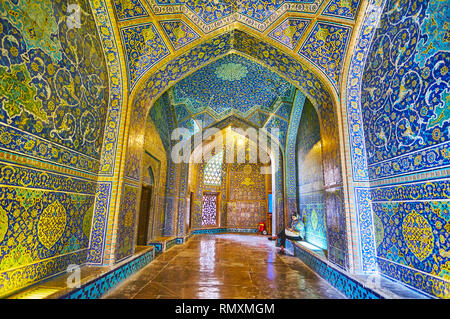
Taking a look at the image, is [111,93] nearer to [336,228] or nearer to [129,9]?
[129,9]

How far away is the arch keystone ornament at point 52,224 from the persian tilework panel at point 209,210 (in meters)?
8.54

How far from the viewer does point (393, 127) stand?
2.69 meters

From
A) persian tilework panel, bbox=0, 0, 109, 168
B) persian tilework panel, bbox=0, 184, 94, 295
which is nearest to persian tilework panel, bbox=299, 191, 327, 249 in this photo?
persian tilework panel, bbox=0, 184, 94, 295

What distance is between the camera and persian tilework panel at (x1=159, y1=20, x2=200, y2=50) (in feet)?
11.9

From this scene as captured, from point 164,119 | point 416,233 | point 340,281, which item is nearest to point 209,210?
point 164,119

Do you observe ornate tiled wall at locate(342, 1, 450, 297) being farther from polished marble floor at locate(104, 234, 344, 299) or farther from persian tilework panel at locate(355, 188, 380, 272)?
polished marble floor at locate(104, 234, 344, 299)

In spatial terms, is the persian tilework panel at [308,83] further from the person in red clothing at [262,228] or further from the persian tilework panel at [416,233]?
the person in red clothing at [262,228]

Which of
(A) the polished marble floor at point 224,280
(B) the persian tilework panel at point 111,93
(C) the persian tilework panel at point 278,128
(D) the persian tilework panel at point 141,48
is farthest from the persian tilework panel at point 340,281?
(D) the persian tilework panel at point 141,48

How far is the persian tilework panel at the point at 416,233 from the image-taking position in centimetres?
209

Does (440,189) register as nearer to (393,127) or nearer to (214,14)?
(393,127)

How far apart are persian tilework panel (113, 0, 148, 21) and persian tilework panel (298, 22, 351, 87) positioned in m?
2.55

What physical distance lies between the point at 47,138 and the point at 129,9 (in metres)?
2.21

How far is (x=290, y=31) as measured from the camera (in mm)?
3699

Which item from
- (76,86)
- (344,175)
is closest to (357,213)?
(344,175)
